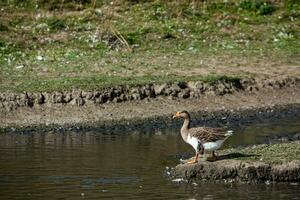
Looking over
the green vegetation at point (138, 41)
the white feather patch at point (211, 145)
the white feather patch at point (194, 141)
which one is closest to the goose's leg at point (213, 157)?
the white feather patch at point (211, 145)

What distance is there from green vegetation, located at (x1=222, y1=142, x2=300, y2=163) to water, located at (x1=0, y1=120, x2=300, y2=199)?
571mm

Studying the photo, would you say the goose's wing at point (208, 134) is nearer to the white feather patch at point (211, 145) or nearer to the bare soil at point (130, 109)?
the white feather patch at point (211, 145)

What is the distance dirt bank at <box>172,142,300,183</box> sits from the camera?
14.6 metres

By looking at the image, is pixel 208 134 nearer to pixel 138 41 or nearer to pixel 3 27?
pixel 138 41

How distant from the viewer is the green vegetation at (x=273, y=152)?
48.8 ft

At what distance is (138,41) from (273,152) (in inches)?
492

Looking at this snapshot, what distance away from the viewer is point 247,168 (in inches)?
579

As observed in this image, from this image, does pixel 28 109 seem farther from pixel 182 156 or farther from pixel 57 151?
pixel 182 156

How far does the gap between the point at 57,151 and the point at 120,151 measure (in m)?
1.16

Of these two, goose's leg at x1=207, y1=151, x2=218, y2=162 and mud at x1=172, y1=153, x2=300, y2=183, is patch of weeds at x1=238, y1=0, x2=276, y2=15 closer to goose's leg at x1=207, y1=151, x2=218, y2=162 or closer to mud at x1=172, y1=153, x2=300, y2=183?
goose's leg at x1=207, y1=151, x2=218, y2=162

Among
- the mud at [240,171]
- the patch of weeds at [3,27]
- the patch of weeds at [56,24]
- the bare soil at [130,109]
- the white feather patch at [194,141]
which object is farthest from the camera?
the patch of weeds at [56,24]

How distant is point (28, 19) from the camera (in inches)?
1156

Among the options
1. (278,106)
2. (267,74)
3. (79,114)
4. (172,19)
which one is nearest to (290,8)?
(172,19)

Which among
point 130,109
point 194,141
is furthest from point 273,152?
point 130,109
